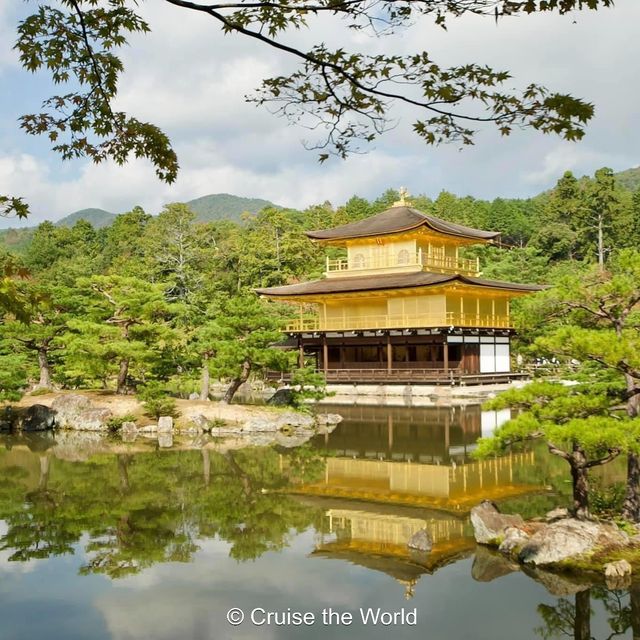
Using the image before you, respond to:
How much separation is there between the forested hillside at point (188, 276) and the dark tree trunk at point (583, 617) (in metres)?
5.21

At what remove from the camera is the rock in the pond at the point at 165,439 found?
17.3 meters

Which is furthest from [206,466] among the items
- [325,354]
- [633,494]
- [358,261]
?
[358,261]

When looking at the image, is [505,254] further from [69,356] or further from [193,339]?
[69,356]

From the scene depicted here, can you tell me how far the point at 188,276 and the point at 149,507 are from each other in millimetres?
32742

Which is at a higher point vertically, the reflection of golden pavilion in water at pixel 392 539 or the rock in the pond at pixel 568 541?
the rock in the pond at pixel 568 541

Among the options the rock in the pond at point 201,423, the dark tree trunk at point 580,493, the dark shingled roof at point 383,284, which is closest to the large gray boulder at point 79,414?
the rock in the pond at point 201,423

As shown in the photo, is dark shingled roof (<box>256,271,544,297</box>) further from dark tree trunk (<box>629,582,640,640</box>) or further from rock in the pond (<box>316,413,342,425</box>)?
dark tree trunk (<box>629,582,640,640</box>)

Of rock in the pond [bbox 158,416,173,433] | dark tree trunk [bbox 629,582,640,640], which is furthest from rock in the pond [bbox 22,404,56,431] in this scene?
dark tree trunk [bbox 629,582,640,640]

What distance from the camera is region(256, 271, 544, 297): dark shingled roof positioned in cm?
2895

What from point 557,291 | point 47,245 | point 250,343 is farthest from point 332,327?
point 47,245

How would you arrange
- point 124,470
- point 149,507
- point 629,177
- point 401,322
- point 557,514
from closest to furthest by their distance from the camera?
1. point 557,514
2. point 149,507
3. point 124,470
4. point 401,322
5. point 629,177

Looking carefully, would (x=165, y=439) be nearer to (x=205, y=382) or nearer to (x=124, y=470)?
(x=124, y=470)

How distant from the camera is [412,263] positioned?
3234cm

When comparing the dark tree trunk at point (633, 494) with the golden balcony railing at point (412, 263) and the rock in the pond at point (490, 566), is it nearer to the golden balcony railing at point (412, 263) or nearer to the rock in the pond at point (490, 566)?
the rock in the pond at point (490, 566)
